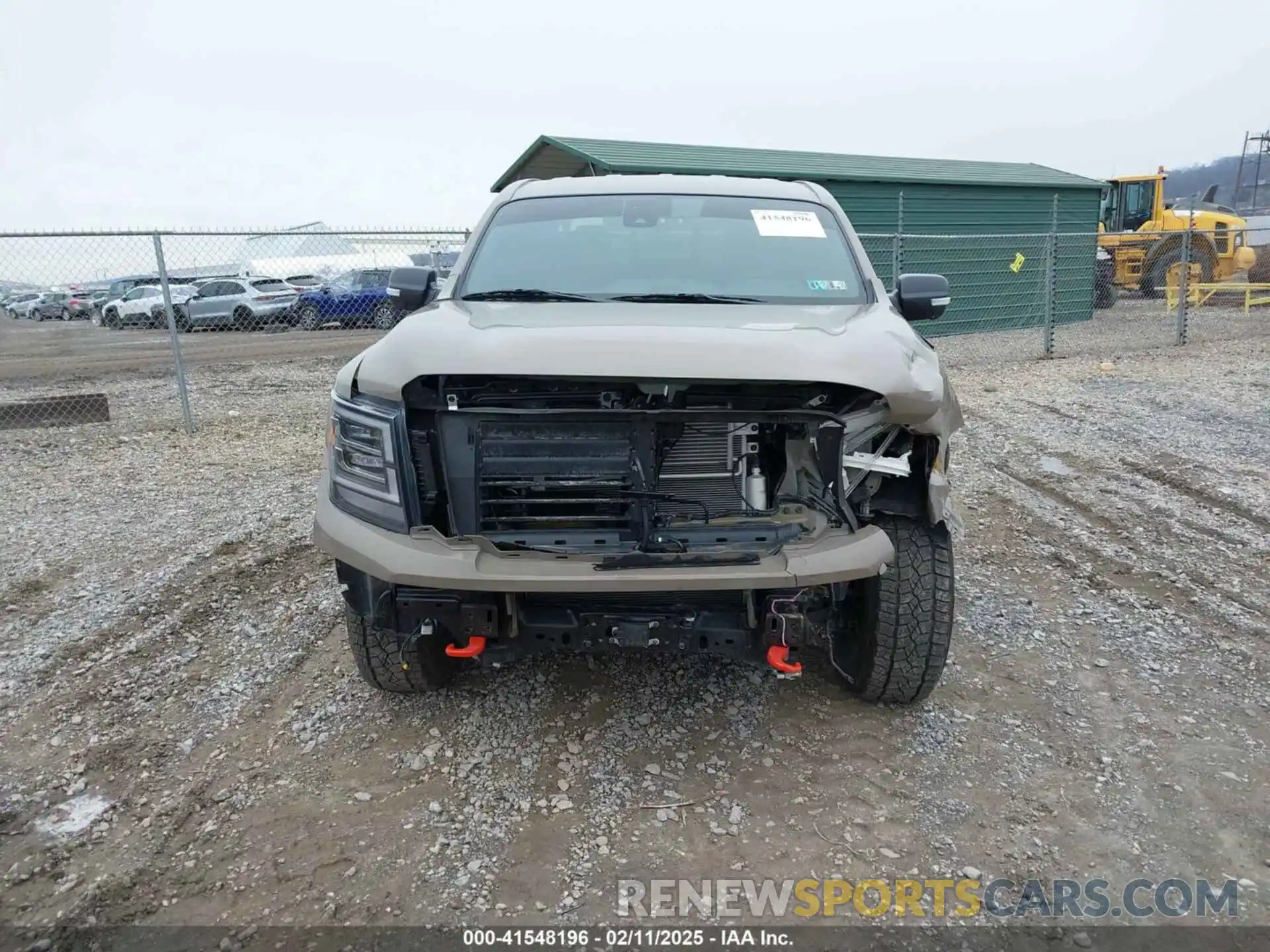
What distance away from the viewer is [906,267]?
14609 mm

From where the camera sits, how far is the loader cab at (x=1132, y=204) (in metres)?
21.9

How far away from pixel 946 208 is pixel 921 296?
44.8 ft

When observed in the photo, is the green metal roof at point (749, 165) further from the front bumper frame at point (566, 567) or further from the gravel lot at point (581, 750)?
the front bumper frame at point (566, 567)

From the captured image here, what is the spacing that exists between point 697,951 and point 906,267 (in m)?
14.0

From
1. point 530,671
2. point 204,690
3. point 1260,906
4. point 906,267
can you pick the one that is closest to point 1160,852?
point 1260,906

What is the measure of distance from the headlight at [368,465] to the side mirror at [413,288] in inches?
46.5

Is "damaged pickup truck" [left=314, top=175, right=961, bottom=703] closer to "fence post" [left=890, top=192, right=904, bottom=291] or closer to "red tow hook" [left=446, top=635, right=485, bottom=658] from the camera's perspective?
"red tow hook" [left=446, top=635, right=485, bottom=658]

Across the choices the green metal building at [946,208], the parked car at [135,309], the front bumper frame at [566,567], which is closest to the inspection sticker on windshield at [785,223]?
the front bumper frame at [566,567]

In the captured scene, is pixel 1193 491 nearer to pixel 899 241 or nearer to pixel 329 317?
pixel 899 241

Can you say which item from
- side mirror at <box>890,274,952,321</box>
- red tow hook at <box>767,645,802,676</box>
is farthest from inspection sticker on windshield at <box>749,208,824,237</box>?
red tow hook at <box>767,645,802,676</box>

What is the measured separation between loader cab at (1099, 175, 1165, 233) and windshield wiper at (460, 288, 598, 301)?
22.7 metres

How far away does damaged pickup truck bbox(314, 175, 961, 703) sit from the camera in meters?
2.50

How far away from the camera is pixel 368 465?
268 centimetres

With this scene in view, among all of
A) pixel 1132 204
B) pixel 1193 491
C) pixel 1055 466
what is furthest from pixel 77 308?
pixel 1132 204
